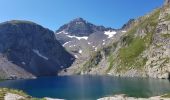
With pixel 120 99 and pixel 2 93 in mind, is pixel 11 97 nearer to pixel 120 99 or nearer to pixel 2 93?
pixel 2 93

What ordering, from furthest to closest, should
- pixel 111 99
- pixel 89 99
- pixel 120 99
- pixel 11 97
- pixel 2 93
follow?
pixel 89 99 < pixel 111 99 < pixel 120 99 < pixel 2 93 < pixel 11 97

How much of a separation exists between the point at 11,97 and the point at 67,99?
7439 cm

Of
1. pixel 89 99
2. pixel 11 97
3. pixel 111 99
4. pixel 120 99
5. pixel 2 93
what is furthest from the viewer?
pixel 89 99

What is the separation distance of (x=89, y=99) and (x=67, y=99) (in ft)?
27.8

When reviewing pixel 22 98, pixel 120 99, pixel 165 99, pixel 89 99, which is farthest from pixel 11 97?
pixel 89 99

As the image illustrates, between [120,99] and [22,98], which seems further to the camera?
[120,99]

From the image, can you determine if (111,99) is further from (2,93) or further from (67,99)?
(2,93)

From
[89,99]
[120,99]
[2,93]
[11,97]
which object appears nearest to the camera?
[11,97]

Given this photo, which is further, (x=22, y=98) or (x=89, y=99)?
(x=89, y=99)

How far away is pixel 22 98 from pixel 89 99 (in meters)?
71.8

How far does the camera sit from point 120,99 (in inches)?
3334

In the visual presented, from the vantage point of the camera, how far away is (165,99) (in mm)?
85438

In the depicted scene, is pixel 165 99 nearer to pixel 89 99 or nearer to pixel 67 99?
pixel 89 99

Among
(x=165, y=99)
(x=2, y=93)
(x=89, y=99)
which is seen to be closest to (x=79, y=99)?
(x=89, y=99)
